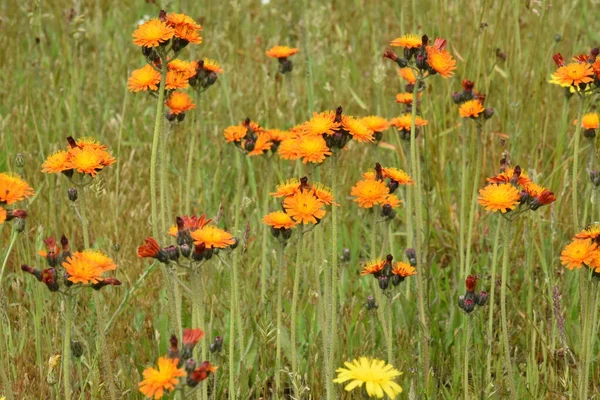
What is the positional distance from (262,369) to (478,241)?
121 cm

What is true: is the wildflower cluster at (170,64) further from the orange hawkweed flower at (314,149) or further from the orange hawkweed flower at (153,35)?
the orange hawkweed flower at (314,149)

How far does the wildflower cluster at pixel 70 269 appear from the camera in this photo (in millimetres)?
1801

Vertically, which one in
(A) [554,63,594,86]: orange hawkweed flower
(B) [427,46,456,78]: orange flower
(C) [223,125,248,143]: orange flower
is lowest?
(C) [223,125,248,143]: orange flower

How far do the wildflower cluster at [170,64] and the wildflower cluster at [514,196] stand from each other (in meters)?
0.80

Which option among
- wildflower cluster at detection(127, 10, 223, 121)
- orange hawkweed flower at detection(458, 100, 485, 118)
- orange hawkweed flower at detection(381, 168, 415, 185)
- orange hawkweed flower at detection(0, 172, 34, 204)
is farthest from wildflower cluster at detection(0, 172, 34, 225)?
orange hawkweed flower at detection(458, 100, 485, 118)

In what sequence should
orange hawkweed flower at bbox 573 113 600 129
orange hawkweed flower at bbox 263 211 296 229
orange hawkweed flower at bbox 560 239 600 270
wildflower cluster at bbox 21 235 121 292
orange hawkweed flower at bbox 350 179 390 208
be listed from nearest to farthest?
wildflower cluster at bbox 21 235 121 292 → orange hawkweed flower at bbox 560 239 600 270 → orange hawkweed flower at bbox 263 211 296 229 → orange hawkweed flower at bbox 350 179 390 208 → orange hawkweed flower at bbox 573 113 600 129

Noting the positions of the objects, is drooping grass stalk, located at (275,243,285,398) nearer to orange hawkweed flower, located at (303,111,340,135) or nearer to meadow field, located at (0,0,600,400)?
meadow field, located at (0,0,600,400)

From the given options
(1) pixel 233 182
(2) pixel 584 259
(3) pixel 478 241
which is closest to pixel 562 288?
(3) pixel 478 241

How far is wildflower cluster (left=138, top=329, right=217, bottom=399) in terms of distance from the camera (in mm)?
1500

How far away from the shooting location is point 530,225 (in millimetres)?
3262

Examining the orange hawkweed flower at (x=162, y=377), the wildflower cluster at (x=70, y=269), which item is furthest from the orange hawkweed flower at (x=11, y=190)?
the orange hawkweed flower at (x=162, y=377)

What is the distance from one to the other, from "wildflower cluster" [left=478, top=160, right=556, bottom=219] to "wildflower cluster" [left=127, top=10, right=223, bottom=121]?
80cm

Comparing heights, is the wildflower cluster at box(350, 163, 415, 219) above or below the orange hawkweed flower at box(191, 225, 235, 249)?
below

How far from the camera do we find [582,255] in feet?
6.52
